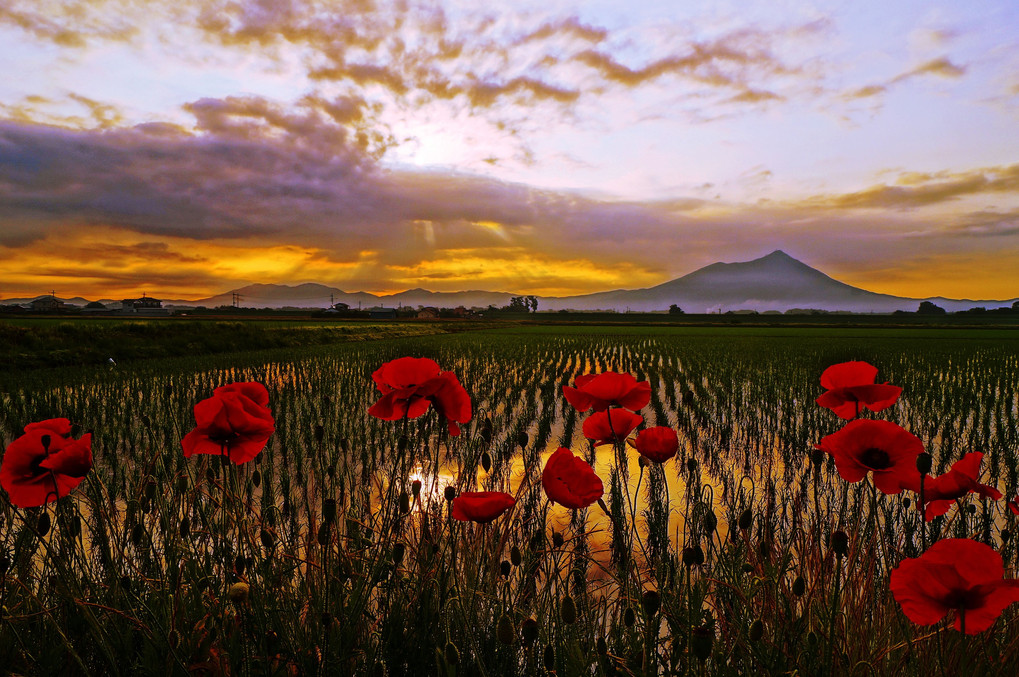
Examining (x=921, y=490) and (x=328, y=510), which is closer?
(x=921, y=490)

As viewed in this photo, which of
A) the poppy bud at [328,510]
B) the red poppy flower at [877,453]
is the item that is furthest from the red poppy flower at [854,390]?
the poppy bud at [328,510]

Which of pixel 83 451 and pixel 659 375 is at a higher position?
pixel 83 451

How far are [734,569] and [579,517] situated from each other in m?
1.65

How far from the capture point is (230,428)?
1492 mm

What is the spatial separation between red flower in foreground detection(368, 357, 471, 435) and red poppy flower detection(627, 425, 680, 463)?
0.77 m

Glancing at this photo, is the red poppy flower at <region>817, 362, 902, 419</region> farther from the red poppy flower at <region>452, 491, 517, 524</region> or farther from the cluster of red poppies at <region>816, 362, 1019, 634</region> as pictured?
the red poppy flower at <region>452, 491, 517, 524</region>

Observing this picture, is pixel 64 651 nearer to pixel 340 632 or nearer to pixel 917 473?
pixel 340 632

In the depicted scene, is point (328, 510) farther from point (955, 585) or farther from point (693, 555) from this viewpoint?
point (955, 585)

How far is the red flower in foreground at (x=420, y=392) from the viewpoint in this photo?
169cm

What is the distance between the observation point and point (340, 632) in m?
1.54

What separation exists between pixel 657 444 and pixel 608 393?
0.36 metres

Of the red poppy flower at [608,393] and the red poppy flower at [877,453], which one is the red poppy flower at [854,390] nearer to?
the red poppy flower at [877,453]

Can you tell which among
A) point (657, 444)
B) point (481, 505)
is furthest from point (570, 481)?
point (657, 444)

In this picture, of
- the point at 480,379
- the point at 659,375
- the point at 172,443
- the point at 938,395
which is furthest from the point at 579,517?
the point at 659,375
